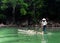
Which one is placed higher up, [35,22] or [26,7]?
[26,7]

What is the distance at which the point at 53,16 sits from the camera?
43969 mm

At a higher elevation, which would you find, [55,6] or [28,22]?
[55,6]

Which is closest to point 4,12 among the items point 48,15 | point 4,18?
point 4,18

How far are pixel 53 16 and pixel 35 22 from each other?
3673 mm

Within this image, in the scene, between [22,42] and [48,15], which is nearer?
[22,42]

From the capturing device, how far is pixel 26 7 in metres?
44.4

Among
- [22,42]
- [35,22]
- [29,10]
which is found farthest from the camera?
[29,10]

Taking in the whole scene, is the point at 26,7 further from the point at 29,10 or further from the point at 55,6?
the point at 55,6

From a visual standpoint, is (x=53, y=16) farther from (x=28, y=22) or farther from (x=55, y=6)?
(x=28, y=22)

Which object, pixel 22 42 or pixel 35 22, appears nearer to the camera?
pixel 22 42

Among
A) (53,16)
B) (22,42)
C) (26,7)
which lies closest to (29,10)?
(26,7)

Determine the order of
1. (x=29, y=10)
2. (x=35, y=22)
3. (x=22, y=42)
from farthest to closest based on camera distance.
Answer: (x=29, y=10) → (x=35, y=22) → (x=22, y=42)

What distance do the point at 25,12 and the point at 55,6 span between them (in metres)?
5.63

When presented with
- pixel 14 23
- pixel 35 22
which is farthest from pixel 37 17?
pixel 14 23
